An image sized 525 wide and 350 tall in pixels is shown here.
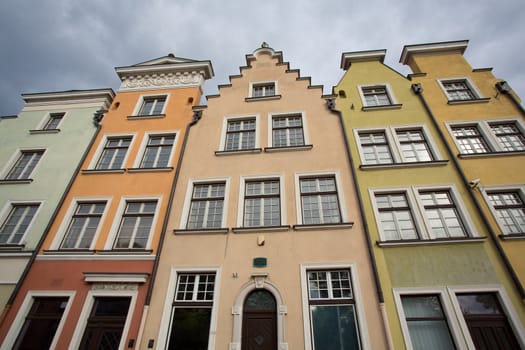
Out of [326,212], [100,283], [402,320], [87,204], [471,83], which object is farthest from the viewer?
[471,83]

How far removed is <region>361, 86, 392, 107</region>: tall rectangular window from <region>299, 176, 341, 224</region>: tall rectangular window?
524cm

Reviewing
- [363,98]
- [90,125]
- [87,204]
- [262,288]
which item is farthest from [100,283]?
[363,98]

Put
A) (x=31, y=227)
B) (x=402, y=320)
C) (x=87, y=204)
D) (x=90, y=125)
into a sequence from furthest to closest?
(x=90, y=125)
(x=87, y=204)
(x=31, y=227)
(x=402, y=320)

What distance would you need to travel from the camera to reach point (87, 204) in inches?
425

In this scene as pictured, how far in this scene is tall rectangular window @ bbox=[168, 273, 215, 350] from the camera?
24.3 ft

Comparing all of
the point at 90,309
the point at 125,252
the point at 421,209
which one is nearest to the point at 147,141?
the point at 125,252

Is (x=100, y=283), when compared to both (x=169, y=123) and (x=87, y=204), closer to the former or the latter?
(x=87, y=204)

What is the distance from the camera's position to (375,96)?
42.5 ft

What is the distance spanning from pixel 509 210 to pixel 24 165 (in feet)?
68.7

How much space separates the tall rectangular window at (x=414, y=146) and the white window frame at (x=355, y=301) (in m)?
5.32

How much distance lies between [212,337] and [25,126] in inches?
Answer: 620

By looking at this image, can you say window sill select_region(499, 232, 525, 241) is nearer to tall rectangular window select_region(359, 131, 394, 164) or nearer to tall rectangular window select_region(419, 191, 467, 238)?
tall rectangular window select_region(419, 191, 467, 238)

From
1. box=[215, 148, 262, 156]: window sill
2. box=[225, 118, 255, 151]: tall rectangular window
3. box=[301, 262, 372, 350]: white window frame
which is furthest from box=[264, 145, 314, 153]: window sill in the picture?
box=[301, 262, 372, 350]: white window frame

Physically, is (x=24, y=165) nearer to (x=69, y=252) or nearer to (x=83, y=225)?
(x=83, y=225)
